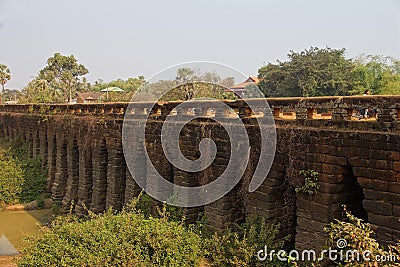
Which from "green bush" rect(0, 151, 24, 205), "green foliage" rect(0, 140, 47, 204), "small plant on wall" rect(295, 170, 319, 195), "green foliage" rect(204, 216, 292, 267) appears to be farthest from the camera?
"green foliage" rect(0, 140, 47, 204)

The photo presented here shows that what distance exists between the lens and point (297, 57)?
128 feet

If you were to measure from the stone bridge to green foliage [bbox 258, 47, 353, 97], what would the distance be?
81.2 ft

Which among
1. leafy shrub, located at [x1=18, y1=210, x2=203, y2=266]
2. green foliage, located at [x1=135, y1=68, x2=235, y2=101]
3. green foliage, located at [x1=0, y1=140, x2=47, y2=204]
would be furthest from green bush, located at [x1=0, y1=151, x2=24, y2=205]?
leafy shrub, located at [x1=18, y1=210, x2=203, y2=266]

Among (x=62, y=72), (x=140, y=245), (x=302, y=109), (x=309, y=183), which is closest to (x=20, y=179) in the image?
(x=140, y=245)

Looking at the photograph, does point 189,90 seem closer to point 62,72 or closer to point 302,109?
point 302,109

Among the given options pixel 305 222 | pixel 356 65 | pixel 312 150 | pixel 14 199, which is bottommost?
pixel 14 199

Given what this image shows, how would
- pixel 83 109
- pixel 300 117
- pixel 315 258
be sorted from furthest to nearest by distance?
pixel 83 109, pixel 300 117, pixel 315 258

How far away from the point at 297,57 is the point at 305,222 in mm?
33543

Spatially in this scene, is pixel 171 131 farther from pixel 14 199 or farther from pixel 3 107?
pixel 3 107

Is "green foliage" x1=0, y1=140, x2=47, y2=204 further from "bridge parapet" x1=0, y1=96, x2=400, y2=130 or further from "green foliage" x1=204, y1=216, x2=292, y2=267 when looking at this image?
"green foliage" x1=204, y1=216, x2=292, y2=267

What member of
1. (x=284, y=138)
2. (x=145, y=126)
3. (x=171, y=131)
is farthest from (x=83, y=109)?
(x=284, y=138)

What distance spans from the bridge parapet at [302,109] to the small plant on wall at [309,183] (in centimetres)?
84

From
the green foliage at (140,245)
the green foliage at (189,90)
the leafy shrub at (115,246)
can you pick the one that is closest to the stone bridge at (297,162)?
the green foliage at (140,245)

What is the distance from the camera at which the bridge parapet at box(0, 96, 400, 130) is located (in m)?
6.29
